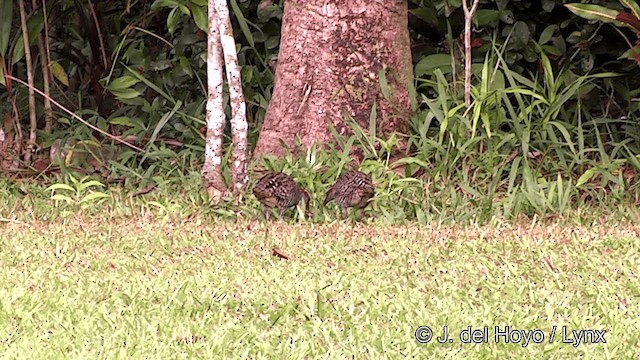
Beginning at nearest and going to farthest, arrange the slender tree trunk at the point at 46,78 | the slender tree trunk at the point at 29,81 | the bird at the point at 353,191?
1. the bird at the point at 353,191
2. the slender tree trunk at the point at 29,81
3. the slender tree trunk at the point at 46,78

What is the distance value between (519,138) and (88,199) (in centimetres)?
258

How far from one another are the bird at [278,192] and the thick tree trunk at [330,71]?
110 cm

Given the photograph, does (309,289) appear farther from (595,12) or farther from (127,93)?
(127,93)

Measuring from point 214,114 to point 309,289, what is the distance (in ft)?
7.91

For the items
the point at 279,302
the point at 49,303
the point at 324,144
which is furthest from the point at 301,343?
the point at 324,144

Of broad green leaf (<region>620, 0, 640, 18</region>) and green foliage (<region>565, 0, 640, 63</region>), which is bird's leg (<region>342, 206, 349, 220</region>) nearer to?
green foliage (<region>565, 0, 640, 63</region>)

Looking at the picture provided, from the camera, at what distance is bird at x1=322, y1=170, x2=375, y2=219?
Result: 20.0 feet

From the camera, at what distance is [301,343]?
3.87 metres

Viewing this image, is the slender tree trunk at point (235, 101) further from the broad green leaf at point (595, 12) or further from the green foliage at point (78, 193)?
the broad green leaf at point (595, 12)

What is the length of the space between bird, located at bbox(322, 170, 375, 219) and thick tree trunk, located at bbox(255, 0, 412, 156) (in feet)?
3.72

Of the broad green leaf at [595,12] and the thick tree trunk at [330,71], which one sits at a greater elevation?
the broad green leaf at [595,12]

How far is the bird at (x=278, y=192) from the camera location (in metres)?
6.12

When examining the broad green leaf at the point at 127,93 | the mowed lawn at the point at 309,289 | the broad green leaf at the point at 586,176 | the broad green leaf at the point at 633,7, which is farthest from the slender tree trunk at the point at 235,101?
the broad green leaf at the point at 633,7

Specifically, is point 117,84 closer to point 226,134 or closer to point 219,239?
point 226,134
